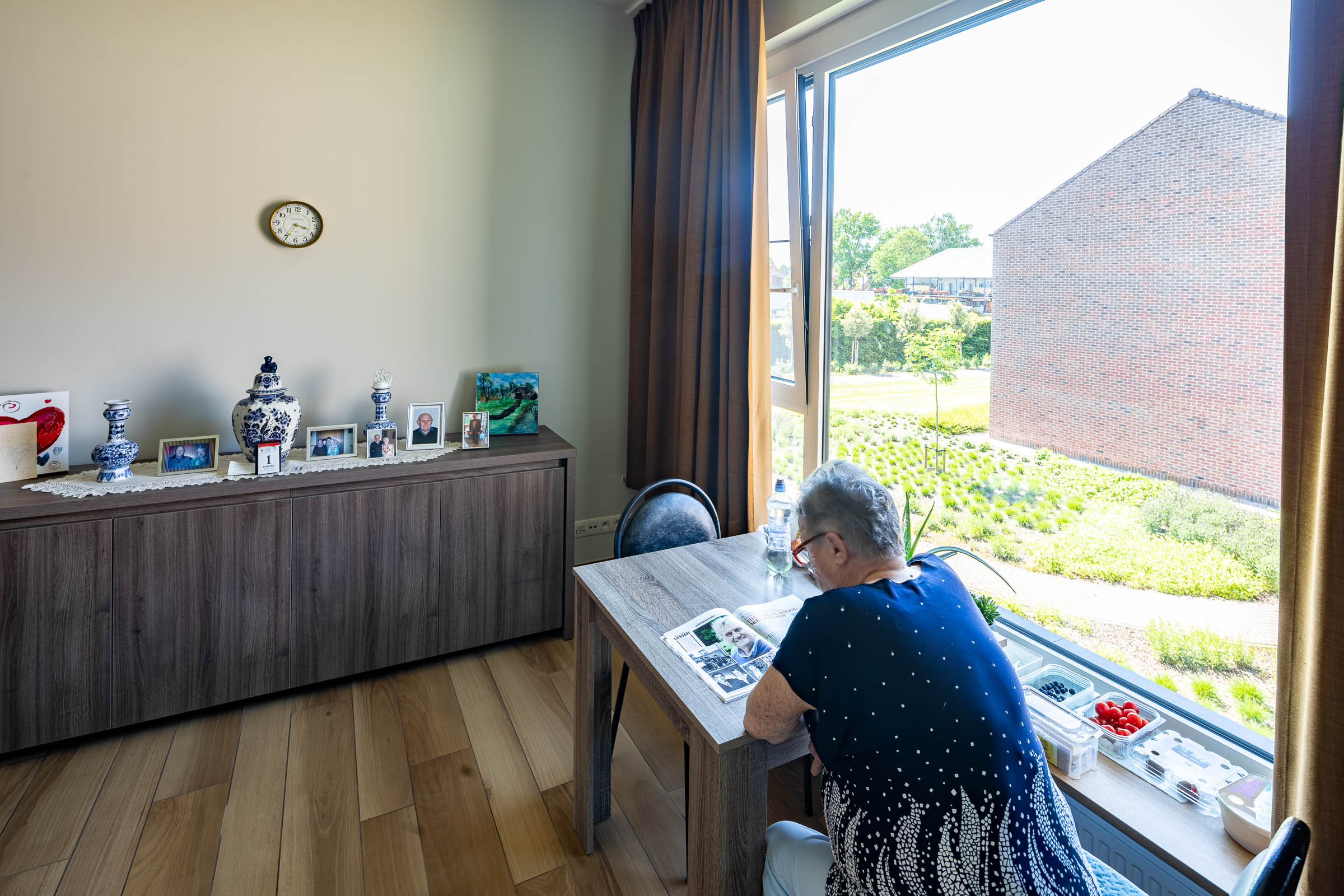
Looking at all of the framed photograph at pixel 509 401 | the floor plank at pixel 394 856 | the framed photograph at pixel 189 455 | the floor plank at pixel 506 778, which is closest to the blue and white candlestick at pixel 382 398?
the framed photograph at pixel 509 401

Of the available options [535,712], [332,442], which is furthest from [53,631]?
[535,712]

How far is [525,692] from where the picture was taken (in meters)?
2.48

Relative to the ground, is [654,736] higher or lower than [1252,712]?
lower

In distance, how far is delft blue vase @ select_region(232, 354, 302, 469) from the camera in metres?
2.35

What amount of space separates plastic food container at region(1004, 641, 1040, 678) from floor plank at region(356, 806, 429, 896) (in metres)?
1.61

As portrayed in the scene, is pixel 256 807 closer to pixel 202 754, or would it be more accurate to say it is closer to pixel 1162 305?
pixel 202 754

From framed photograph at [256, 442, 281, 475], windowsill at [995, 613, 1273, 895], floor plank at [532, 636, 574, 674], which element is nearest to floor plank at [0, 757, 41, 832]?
framed photograph at [256, 442, 281, 475]

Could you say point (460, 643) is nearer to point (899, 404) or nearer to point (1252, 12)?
point (899, 404)

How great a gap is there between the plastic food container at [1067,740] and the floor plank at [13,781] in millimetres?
2673

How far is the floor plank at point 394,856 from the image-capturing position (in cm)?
164

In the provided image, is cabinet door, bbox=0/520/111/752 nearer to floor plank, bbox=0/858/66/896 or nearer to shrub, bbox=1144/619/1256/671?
floor plank, bbox=0/858/66/896

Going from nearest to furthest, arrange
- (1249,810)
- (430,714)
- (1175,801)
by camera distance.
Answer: (1249,810), (1175,801), (430,714)

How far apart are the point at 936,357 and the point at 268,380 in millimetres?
2325

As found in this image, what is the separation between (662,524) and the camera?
213 cm
